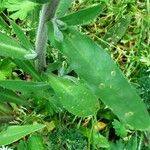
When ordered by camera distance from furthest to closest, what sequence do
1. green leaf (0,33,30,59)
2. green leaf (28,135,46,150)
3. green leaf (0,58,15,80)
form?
1. green leaf (0,58,15,80)
2. green leaf (28,135,46,150)
3. green leaf (0,33,30,59)

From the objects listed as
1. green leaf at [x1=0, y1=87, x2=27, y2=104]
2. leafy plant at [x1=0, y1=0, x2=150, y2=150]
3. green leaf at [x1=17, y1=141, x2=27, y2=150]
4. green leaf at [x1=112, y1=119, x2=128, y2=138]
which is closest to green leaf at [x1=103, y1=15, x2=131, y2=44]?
leafy plant at [x1=0, y1=0, x2=150, y2=150]

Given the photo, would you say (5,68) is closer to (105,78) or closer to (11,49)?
(11,49)

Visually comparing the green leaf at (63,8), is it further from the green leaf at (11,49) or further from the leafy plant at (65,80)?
the green leaf at (11,49)

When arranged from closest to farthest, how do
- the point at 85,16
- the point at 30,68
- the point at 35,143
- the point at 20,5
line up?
1. the point at 85,16
2. the point at 20,5
3. the point at 30,68
4. the point at 35,143

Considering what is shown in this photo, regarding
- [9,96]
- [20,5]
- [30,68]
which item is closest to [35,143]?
[9,96]

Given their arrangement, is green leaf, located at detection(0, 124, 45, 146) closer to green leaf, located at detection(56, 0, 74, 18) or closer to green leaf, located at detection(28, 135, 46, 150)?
green leaf, located at detection(28, 135, 46, 150)

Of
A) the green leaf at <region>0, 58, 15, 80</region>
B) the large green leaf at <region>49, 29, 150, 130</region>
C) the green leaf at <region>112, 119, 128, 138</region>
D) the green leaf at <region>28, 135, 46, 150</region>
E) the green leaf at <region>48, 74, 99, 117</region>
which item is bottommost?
the green leaf at <region>112, 119, 128, 138</region>
